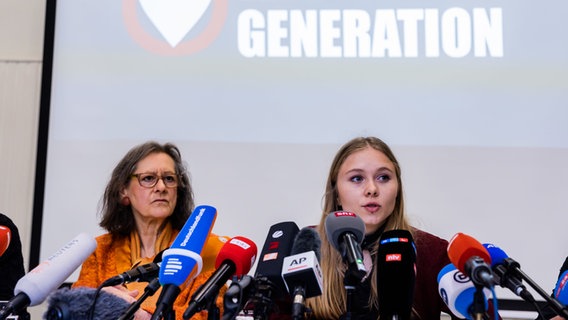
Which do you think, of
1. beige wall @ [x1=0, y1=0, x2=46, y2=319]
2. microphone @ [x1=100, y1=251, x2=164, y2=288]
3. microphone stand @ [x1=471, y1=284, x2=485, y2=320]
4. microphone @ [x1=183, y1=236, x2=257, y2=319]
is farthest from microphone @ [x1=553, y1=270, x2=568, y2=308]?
beige wall @ [x1=0, y1=0, x2=46, y2=319]

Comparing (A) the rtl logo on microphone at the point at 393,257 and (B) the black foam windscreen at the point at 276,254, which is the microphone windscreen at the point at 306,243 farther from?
(A) the rtl logo on microphone at the point at 393,257

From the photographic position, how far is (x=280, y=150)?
361 cm

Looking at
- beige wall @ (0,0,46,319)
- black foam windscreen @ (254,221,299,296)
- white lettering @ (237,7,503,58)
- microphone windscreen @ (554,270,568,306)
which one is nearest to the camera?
black foam windscreen @ (254,221,299,296)

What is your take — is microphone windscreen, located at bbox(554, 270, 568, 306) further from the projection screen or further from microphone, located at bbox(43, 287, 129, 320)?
the projection screen

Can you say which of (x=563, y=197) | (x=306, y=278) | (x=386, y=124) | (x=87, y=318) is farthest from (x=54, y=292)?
(x=563, y=197)

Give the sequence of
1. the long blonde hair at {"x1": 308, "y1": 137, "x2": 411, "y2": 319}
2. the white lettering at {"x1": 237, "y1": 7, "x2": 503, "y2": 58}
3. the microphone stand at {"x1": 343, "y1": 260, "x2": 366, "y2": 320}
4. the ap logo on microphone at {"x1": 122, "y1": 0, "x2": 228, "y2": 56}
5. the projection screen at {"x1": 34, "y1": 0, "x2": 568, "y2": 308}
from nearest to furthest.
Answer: the microphone stand at {"x1": 343, "y1": 260, "x2": 366, "y2": 320}, the long blonde hair at {"x1": 308, "y1": 137, "x2": 411, "y2": 319}, the projection screen at {"x1": 34, "y1": 0, "x2": 568, "y2": 308}, the white lettering at {"x1": 237, "y1": 7, "x2": 503, "y2": 58}, the ap logo on microphone at {"x1": 122, "y1": 0, "x2": 228, "y2": 56}

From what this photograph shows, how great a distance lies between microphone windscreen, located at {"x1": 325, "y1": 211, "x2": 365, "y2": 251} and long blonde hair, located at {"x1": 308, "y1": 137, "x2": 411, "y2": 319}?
636 millimetres

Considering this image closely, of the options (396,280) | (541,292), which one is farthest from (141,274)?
(541,292)

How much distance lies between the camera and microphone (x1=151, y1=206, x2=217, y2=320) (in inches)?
54.9

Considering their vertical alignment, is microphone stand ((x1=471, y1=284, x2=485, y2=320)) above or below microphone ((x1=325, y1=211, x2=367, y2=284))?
below

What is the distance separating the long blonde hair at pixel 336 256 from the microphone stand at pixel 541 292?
0.73 m

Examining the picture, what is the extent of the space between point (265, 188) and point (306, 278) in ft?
6.98

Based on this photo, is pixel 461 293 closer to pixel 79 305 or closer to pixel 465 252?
pixel 465 252

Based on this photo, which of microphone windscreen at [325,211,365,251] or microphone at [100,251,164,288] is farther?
microphone at [100,251,164,288]
